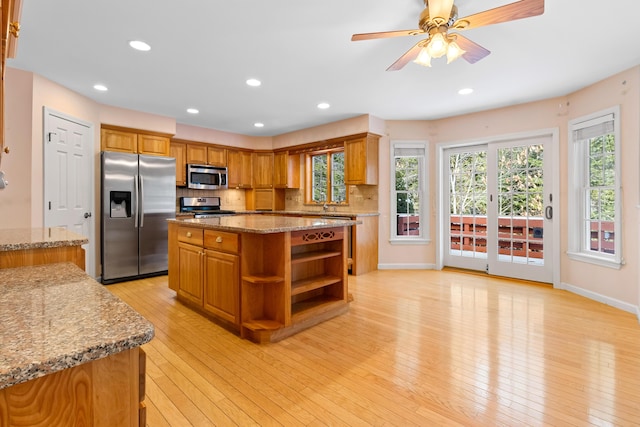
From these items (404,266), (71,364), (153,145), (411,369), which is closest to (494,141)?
(404,266)

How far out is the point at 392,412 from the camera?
171cm

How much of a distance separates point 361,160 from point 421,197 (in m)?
1.21

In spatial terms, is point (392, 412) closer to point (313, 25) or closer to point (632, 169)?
point (313, 25)

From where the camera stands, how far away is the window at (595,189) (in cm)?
351

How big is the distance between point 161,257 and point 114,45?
301cm

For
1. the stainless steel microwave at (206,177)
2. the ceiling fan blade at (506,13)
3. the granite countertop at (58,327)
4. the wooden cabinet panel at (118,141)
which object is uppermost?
the ceiling fan blade at (506,13)

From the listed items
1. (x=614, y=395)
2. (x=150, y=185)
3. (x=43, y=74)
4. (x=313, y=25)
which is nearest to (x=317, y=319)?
(x=614, y=395)

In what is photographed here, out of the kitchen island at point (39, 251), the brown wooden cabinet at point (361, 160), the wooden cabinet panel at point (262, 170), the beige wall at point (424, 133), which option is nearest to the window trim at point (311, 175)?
the beige wall at point (424, 133)

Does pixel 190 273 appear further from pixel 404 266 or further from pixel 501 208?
pixel 501 208

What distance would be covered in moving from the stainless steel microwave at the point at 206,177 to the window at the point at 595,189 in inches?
213

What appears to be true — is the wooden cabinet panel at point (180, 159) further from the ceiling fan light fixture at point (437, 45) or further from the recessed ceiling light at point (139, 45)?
the ceiling fan light fixture at point (437, 45)

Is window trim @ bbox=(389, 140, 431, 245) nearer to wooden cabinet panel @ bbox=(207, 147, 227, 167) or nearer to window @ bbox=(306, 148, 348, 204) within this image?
window @ bbox=(306, 148, 348, 204)

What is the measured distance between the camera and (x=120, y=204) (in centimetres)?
446

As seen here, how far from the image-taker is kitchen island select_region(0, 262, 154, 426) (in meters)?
0.55
